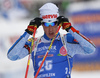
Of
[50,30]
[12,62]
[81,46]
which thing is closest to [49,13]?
[50,30]

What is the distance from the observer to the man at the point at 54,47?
3666mm

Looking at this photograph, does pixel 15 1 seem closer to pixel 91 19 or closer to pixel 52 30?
pixel 91 19

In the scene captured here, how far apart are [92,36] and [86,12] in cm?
86

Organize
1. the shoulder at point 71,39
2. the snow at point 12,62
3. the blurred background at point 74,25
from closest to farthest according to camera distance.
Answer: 1. the shoulder at point 71,39
2. the snow at point 12,62
3. the blurred background at point 74,25

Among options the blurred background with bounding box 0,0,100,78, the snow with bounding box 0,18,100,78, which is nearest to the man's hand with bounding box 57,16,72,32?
the snow with bounding box 0,18,100,78

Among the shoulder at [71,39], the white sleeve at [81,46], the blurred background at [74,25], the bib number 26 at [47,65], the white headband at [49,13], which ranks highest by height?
the blurred background at [74,25]

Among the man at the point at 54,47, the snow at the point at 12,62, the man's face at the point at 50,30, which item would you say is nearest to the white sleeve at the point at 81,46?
the man at the point at 54,47

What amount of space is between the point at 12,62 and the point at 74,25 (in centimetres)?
242

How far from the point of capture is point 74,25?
880 centimetres

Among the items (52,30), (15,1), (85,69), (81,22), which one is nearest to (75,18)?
(81,22)

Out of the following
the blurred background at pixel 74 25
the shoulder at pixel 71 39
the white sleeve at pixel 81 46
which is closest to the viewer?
the white sleeve at pixel 81 46

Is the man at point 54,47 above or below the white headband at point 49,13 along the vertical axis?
below

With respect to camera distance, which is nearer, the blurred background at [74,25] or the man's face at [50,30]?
the man's face at [50,30]

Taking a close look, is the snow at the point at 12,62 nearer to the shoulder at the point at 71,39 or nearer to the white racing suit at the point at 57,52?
the white racing suit at the point at 57,52
